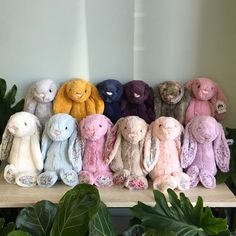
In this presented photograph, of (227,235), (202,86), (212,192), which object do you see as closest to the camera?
(227,235)

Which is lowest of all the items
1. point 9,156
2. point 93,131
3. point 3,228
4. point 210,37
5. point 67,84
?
point 3,228

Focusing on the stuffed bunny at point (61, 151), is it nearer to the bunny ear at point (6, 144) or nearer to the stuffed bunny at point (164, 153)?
the bunny ear at point (6, 144)

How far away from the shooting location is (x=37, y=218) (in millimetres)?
1107

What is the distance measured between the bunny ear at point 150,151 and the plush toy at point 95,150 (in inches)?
5.6

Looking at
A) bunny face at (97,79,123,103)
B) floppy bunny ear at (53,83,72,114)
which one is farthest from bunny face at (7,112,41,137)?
bunny face at (97,79,123,103)

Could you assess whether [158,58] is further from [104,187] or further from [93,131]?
[104,187]

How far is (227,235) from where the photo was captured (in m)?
1.08

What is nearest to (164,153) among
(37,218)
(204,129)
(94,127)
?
(204,129)

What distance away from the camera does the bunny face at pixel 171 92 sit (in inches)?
53.1

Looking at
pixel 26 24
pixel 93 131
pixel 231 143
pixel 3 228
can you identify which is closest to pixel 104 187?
pixel 93 131

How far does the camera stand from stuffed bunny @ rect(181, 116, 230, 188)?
128 centimetres

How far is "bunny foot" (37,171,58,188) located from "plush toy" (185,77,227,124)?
55 cm

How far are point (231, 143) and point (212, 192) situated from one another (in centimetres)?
21

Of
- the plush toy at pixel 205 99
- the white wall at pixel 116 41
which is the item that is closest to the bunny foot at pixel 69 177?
the white wall at pixel 116 41
